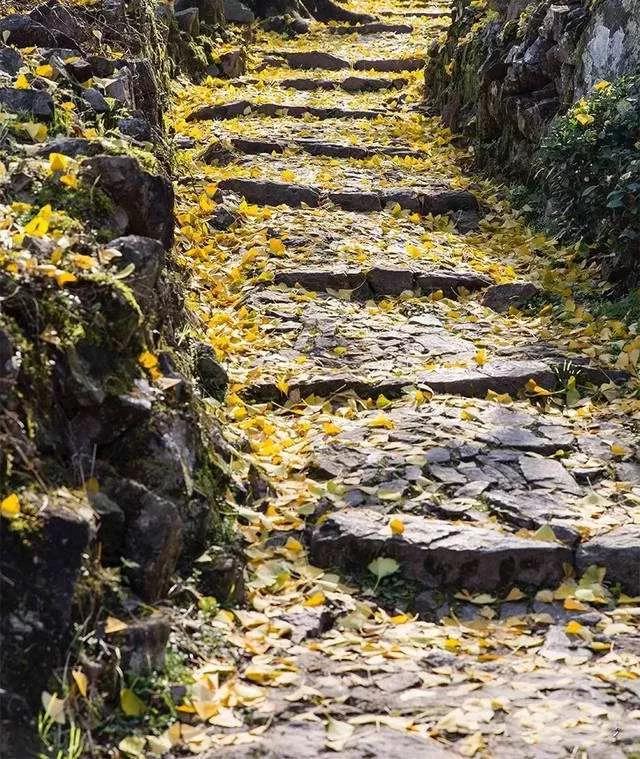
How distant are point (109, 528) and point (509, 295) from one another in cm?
423

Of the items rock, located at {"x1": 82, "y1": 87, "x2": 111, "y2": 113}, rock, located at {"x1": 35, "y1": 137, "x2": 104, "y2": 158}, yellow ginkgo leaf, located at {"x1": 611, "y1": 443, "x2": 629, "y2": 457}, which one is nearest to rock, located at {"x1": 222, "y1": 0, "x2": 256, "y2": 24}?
rock, located at {"x1": 82, "y1": 87, "x2": 111, "y2": 113}

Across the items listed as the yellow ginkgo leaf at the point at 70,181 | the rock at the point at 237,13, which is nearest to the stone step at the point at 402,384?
the yellow ginkgo leaf at the point at 70,181

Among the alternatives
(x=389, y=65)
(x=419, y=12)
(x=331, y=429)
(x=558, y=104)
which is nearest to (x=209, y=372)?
(x=331, y=429)

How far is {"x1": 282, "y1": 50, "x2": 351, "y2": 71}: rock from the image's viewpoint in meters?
12.5

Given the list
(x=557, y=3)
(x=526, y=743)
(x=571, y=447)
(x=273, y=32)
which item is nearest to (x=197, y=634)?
(x=526, y=743)

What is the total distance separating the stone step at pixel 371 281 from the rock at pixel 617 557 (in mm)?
3159

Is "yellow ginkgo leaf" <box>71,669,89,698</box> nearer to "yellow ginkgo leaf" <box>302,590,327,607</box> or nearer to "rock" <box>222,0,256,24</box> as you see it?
"yellow ginkgo leaf" <box>302,590,327,607</box>

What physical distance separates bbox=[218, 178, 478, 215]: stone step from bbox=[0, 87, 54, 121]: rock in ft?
11.1

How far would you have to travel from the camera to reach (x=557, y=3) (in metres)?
8.39

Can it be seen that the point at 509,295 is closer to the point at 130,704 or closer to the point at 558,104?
the point at 558,104

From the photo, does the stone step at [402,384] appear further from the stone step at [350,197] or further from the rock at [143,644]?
the stone step at [350,197]

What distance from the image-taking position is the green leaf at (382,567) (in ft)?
11.8

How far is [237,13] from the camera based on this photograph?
44.8ft

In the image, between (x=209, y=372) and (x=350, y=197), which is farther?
(x=350, y=197)
